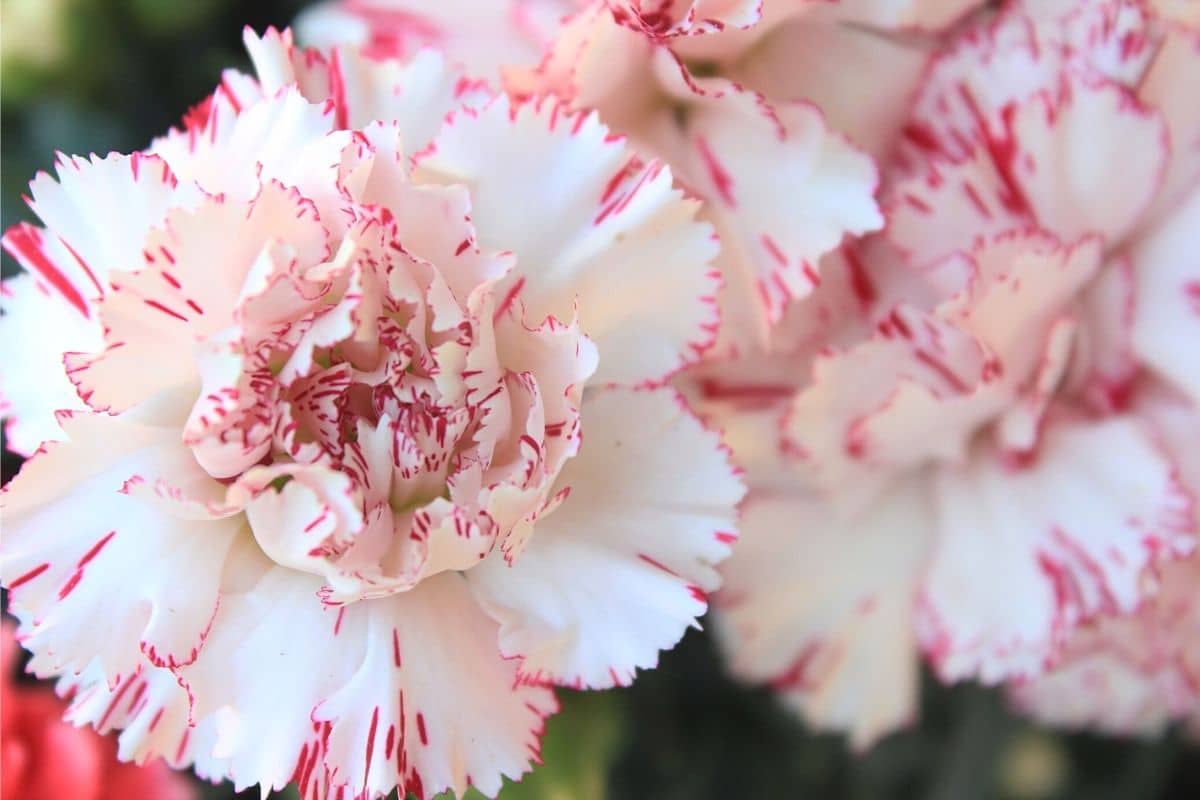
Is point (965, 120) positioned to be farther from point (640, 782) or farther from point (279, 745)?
point (640, 782)

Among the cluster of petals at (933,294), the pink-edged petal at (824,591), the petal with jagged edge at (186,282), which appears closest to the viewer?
the petal with jagged edge at (186,282)

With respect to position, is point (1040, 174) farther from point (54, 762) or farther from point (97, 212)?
point (54, 762)

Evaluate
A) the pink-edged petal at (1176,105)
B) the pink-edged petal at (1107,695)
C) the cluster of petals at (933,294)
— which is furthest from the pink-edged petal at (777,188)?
the pink-edged petal at (1107,695)

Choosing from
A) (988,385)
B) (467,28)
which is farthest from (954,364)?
(467,28)

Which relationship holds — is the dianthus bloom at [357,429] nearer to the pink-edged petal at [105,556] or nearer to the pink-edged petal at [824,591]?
the pink-edged petal at [105,556]

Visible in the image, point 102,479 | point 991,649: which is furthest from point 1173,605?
point 102,479

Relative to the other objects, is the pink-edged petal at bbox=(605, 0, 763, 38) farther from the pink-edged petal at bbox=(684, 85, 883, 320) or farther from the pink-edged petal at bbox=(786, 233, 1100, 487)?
the pink-edged petal at bbox=(786, 233, 1100, 487)

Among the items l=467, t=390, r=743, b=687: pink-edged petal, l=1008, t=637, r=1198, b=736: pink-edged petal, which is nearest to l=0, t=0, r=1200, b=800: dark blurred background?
l=1008, t=637, r=1198, b=736: pink-edged petal
